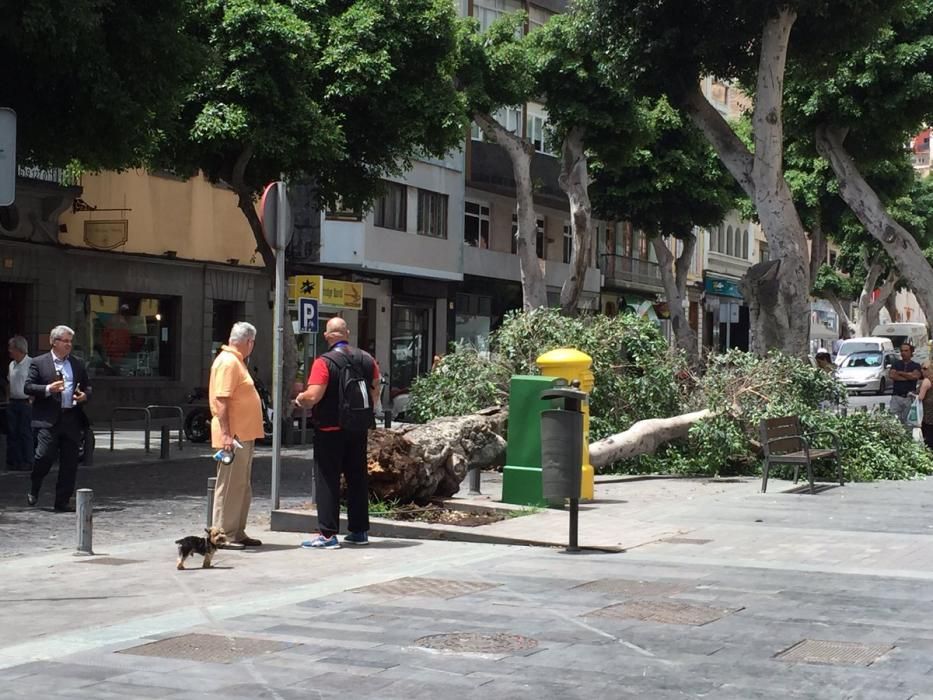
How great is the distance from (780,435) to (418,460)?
5.75 metres

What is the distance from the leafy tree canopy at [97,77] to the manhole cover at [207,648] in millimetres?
10031

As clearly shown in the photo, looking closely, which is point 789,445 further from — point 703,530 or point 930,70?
point 930,70

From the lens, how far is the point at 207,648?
6.98 metres

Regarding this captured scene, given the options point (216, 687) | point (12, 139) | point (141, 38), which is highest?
point (141, 38)

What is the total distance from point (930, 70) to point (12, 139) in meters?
24.4

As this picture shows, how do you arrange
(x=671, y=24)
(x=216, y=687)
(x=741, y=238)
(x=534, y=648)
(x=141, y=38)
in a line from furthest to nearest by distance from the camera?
(x=741, y=238) < (x=671, y=24) < (x=141, y=38) < (x=534, y=648) < (x=216, y=687)

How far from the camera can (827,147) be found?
31219 mm

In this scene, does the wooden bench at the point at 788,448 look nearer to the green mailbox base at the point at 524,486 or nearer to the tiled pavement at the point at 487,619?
the green mailbox base at the point at 524,486

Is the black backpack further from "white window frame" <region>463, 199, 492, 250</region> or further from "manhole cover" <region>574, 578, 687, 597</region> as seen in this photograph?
"white window frame" <region>463, 199, 492, 250</region>

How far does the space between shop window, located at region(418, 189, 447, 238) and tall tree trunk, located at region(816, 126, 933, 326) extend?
13.8 meters

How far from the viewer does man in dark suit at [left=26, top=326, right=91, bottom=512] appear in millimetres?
13555

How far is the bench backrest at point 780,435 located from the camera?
16.3 meters

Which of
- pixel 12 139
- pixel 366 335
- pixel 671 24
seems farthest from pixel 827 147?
pixel 12 139

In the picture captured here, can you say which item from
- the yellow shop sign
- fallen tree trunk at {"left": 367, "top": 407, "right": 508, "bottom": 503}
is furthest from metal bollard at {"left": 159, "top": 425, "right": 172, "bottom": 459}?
the yellow shop sign
